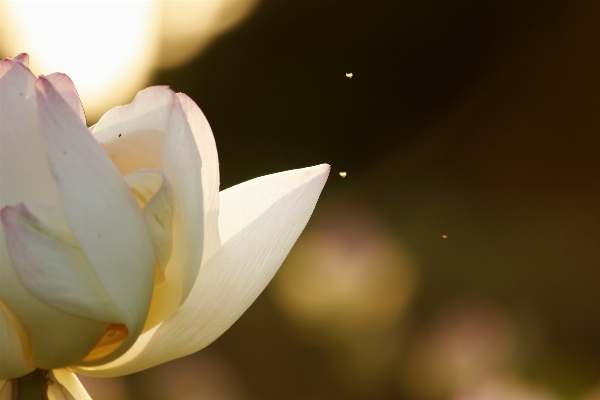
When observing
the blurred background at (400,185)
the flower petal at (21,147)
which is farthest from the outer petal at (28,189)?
the blurred background at (400,185)

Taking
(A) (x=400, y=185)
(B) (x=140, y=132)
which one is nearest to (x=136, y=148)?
(B) (x=140, y=132)

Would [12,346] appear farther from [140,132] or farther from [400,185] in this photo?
[400,185]

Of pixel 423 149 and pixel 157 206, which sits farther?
Answer: pixel 423 149

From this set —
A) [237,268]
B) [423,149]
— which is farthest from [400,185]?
[237,268]

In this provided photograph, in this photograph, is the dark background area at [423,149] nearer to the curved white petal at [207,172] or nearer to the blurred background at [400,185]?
the blurred background at [400,185]

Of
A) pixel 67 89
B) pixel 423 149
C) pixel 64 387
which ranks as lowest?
pixel 64 387

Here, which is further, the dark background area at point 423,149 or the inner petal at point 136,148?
the dark background area at point 423,149

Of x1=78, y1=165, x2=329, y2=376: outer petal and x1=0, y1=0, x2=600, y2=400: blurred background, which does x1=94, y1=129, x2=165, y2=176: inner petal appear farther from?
x1=0, y1=0, x2=600, y2=400: blurred background

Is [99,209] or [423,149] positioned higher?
[423,149]
